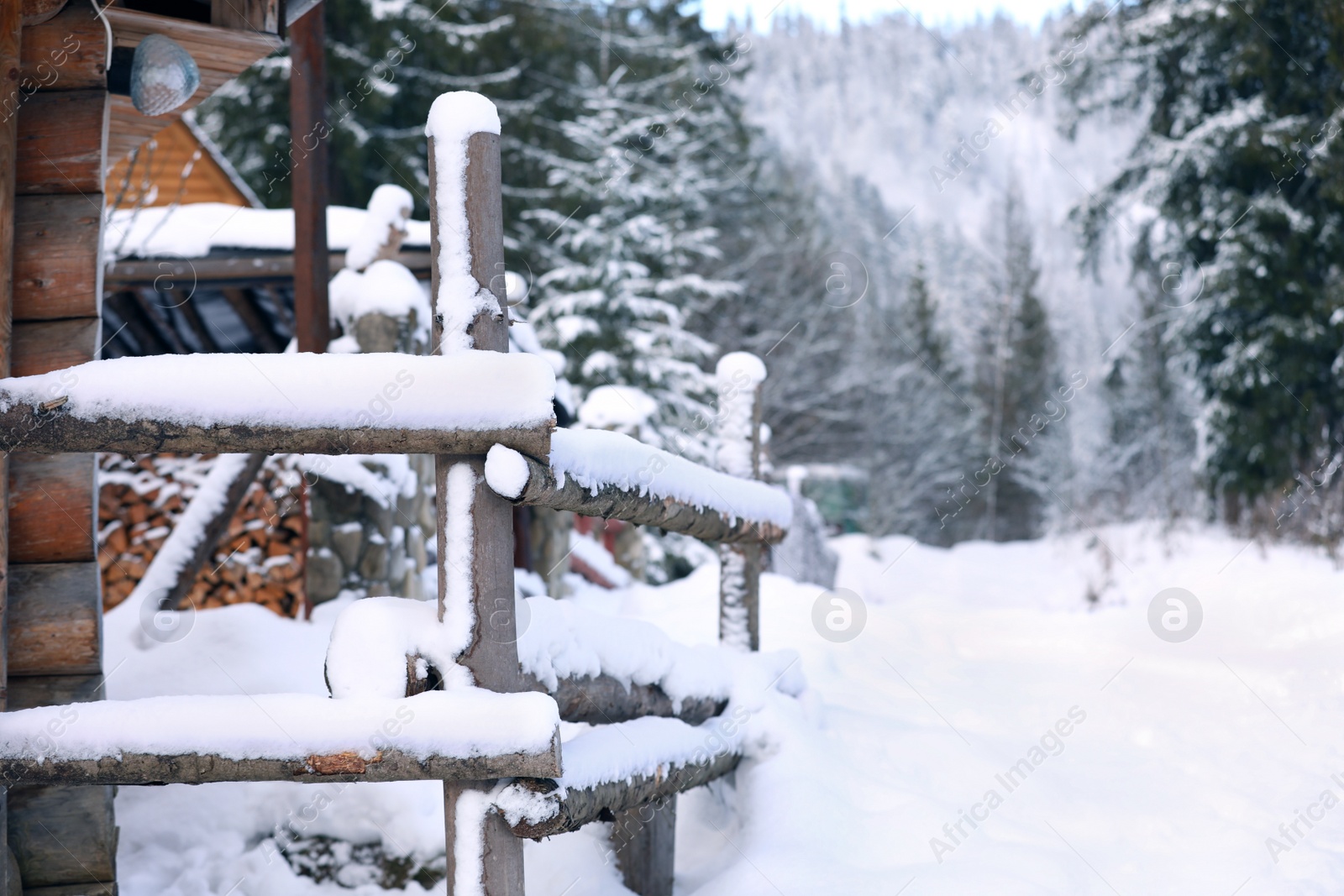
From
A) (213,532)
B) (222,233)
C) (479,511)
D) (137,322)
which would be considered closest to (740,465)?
(479,511)

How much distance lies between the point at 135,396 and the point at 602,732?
163 centimetres

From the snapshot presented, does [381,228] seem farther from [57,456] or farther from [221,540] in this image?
[57,456]

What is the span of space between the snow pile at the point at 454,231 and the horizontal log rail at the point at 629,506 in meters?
0.39

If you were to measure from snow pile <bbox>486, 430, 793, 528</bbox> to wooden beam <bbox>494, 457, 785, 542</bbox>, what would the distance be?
20mm

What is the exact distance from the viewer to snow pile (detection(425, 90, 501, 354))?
250cm

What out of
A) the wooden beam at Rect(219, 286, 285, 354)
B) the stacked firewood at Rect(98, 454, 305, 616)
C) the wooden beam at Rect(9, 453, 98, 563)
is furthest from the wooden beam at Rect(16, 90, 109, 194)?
the wooden beam at Rect(219, 286, 285, 354)

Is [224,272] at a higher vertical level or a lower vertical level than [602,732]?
higher

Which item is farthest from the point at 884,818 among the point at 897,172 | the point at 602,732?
the point at 897,172

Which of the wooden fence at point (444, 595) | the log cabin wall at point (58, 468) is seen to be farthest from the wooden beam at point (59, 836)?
the wooden fence at point (444, 595)

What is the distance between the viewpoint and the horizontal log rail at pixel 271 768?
2346 mm

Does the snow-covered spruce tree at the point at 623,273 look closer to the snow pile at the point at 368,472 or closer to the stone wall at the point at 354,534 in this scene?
the snow pile at the point at 368,472

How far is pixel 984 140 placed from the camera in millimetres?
8664

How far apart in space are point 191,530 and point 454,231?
356 centimetres

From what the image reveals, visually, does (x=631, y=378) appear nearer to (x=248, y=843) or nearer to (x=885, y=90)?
(x=248, y=843)
